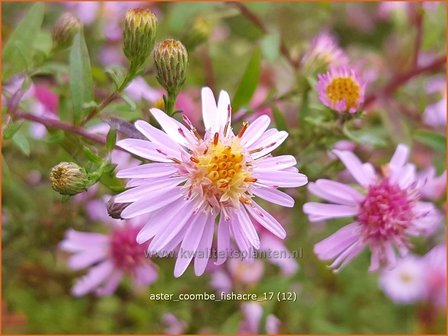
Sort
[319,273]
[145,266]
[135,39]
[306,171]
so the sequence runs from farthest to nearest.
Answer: [319,273] → [145,266] → [306,171] → [135,39]

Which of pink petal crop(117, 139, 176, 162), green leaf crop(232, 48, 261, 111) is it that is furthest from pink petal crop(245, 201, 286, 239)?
green leaf crop(232, 48, 261, 111)

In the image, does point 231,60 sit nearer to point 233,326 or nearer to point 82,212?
point 82,212

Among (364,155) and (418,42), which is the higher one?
(418,42)

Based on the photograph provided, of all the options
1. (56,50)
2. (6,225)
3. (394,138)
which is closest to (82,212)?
(6,225)

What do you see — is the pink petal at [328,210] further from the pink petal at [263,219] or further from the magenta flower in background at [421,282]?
the magenta flower in background at [421,282]

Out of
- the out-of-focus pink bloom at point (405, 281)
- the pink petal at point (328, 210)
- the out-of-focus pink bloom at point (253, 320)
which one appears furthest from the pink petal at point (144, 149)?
the out-of-focus pink bloom at point (405, 281)

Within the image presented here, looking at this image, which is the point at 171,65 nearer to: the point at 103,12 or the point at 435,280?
the point at 103,12

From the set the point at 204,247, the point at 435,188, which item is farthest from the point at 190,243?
the point at 435,188
